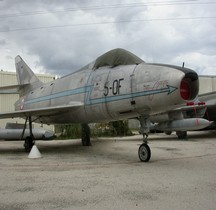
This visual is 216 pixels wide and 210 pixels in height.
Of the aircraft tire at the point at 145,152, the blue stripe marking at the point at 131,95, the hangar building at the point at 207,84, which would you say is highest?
the hangar building at the point at 207,84

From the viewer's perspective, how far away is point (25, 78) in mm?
14633

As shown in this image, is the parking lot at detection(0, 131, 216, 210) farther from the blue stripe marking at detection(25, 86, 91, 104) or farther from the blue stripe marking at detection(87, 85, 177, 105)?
the blue stripe marking at detection(25, 86, 91, 104)

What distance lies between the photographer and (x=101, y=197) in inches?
164

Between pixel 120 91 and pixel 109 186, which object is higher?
pixel 120 91

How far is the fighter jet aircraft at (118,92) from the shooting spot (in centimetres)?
654

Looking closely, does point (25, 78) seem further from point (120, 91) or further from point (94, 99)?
point (120, 91)

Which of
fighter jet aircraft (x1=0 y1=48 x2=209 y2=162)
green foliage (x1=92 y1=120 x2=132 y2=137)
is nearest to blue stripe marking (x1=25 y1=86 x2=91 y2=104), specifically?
fighter jet aircraft (x1=0 y1=48 x2=209 y2=162)

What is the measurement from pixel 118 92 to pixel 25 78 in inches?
320

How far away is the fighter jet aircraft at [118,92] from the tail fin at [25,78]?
1.83m

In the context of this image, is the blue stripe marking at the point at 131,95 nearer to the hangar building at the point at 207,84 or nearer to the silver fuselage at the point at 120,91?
the silver fuselage at the point at 120,91

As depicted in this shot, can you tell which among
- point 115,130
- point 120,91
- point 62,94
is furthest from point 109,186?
point 115,130

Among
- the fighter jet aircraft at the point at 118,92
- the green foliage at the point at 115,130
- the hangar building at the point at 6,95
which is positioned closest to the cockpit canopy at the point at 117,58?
the fighter jet aircraft at the point at 118,92

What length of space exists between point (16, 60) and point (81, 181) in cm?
1154

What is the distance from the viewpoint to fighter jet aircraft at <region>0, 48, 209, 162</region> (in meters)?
6.54
